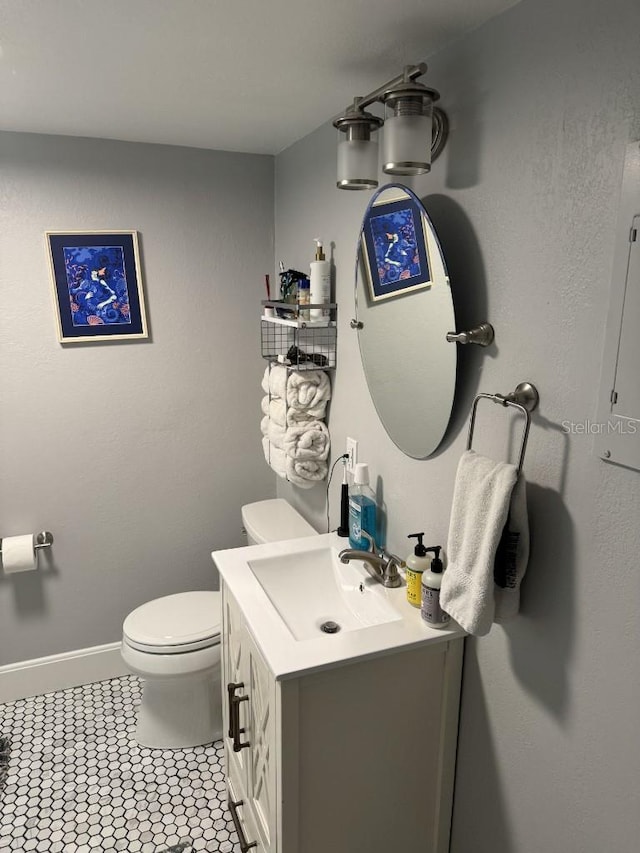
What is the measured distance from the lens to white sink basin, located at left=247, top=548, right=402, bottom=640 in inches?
66.1

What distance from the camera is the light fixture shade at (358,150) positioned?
1491mm

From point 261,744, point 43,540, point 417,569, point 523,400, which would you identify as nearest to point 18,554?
point 43,540

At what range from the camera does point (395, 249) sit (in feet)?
5.27

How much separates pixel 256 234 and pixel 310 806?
2.07 m

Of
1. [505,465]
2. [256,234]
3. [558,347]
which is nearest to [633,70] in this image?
[558,347]

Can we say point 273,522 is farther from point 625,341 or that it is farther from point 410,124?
point 625,341

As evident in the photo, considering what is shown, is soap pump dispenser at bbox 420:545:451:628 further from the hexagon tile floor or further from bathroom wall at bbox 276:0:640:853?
the hexagon tile floor

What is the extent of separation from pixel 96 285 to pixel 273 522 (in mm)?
1152

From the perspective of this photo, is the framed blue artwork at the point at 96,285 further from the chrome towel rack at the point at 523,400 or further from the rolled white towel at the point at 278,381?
the chrome towel rack at the point at 523,400

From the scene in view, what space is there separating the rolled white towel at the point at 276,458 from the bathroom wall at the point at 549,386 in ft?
2.95

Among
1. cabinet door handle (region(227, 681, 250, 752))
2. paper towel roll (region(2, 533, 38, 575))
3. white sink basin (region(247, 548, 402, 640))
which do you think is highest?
white sink basin (region(247, 548, 402, 640))

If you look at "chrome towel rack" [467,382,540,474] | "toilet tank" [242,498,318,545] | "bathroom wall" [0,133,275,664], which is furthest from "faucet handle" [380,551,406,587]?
"bathroom wall" [0,133,275,664]

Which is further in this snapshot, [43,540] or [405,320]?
[43,540]

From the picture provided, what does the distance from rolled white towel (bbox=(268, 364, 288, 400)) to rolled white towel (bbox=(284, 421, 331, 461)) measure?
0.45 ft
